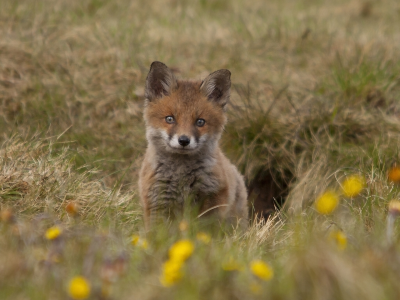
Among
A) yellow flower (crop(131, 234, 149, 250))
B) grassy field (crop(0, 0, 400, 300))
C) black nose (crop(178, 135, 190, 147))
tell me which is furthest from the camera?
black nose (crop(178, 135, 190, 147))

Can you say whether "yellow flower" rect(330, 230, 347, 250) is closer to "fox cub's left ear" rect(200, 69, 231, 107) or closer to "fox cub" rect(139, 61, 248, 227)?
"fox cub" rect(139, 61, 248, 227)

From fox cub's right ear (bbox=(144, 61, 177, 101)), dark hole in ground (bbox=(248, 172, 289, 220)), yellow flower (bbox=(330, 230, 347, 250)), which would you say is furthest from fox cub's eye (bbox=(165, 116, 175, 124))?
dark hole in ground (bbox=(248, 172, 289, 220))

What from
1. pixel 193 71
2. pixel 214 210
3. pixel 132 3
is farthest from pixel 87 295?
pixel 132 3

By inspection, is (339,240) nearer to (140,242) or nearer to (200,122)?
(140,242)

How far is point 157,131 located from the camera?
4.61 metres

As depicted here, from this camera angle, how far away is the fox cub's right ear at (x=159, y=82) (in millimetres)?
4719

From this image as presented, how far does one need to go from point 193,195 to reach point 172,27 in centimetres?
496

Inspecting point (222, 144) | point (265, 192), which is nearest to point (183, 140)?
point (222, 144)

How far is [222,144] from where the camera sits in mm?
6395

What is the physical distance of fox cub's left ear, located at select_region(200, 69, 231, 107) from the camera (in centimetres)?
479

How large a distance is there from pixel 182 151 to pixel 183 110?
36 centimetres

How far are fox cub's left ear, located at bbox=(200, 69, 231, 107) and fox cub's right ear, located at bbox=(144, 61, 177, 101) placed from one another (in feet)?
0.96

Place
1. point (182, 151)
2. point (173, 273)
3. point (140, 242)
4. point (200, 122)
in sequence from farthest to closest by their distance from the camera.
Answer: point (200, 122), point (182, 151), point (140, 242), point (173, 273)

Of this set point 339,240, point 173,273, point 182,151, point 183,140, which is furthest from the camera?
point 182,151
